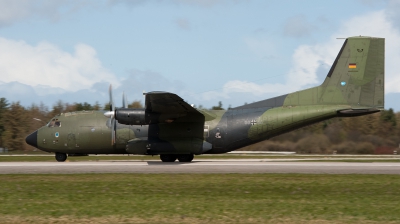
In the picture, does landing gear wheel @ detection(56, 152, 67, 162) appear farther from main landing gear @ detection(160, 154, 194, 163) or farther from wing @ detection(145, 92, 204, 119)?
wing @ detection(145, 92, 204, 119)

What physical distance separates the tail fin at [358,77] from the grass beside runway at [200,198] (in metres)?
7.80

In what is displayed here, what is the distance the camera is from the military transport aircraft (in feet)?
83.5

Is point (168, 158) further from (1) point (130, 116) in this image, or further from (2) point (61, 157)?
(2) point (61, 157)

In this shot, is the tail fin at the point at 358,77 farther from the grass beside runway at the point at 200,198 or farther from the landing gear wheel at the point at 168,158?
the grass beside runway at the point at 200,198

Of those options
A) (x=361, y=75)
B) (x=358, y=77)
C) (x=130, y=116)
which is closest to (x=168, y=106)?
(x=130, y=116)

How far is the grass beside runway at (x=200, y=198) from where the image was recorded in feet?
36.7

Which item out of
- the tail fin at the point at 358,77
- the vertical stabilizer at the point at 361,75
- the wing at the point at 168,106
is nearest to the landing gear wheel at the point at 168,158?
the wing at the point at 168,106

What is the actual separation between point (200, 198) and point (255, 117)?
1267 centimetres

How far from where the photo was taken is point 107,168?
22.1 m

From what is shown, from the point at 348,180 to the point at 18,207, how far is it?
1089 centimetres

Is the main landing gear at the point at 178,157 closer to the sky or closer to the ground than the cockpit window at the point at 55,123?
closer to the ground

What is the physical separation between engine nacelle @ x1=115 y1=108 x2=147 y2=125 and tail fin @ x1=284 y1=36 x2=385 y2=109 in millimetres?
8561

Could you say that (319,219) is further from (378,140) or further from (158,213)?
(378,140)

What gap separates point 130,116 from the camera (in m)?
24.6
